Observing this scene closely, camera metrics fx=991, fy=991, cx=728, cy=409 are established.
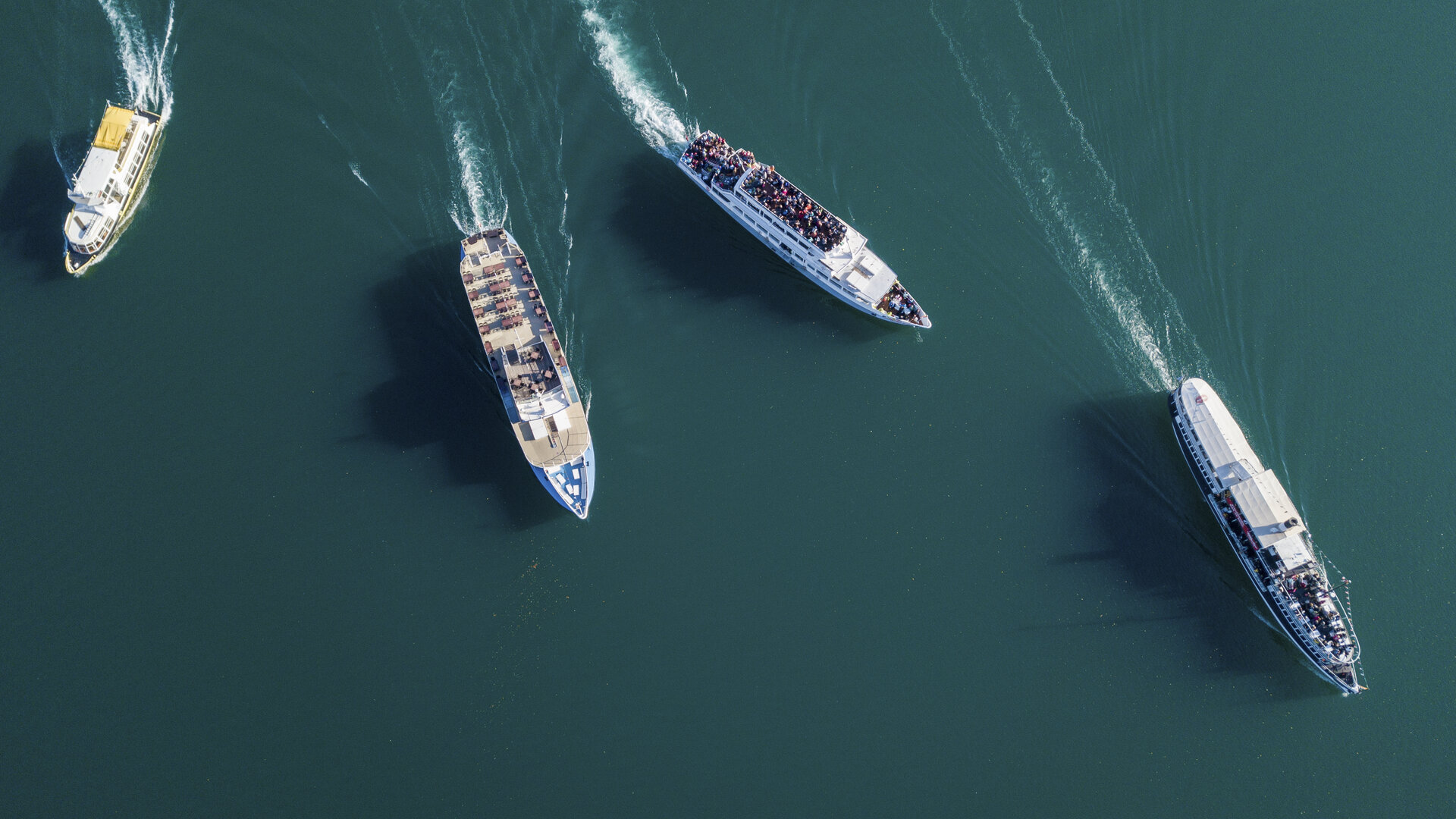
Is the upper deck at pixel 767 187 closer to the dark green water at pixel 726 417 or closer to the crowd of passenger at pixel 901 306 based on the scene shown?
the dark green water at pixel 726 417

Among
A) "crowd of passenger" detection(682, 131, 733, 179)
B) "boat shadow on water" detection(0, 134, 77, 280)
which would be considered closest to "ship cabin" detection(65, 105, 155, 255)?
"boat shadow on water" detection(0, 134, 77, 280)

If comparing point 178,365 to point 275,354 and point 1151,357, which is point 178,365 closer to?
point 275,354

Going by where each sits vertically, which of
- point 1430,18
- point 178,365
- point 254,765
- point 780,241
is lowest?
point 254,765

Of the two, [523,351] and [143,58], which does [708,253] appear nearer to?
[523,351]

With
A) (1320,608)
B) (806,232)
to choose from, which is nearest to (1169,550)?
(1320,608)

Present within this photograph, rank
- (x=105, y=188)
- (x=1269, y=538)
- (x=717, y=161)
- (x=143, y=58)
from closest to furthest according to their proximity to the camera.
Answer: (x=1269, y=538)
(x=105, y=188)
(x=717, y=161)
(x=143, y=58)

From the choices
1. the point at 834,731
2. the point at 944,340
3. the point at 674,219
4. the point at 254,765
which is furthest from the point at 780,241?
the point at 254,765

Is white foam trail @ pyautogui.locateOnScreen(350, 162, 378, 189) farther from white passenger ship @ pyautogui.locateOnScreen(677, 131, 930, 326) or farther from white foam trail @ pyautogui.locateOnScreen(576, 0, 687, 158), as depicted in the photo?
white passenger ship @ pyautogui.locateOnScreen(677, 131, 930, 326)
